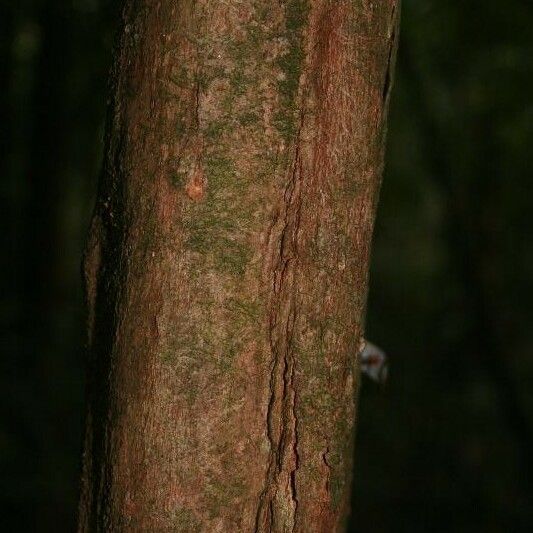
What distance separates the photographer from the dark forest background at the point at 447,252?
422 cm

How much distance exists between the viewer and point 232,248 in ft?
3.93

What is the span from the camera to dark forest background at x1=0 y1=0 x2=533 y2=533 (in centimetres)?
422

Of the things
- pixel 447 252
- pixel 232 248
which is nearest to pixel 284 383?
pixel 232 248

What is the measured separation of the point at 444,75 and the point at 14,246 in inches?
125

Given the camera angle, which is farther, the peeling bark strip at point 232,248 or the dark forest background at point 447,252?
the dark forest background at point 447,252

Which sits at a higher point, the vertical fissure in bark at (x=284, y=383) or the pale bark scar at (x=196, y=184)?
the pale bark scar at (x=196, y=184)

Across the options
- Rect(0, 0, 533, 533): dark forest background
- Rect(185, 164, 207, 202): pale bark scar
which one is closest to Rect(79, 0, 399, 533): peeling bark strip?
Rect(185, 164, 207, 202): pale bark scar

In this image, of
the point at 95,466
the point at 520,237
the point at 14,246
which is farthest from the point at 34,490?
the point at 520,237

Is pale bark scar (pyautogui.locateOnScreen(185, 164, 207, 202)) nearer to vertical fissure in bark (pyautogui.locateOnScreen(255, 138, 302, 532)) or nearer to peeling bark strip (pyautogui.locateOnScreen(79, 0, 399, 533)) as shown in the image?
peeling bark strip (pyautogui.locateOnScreen(79, 0, 399, 533))

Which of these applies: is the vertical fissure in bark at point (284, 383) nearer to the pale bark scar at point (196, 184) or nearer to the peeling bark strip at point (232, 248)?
the peeling bark strip at point (232, 248)

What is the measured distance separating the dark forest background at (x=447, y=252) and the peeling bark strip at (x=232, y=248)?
2.67 meters

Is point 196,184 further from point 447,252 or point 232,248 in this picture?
point 447,252

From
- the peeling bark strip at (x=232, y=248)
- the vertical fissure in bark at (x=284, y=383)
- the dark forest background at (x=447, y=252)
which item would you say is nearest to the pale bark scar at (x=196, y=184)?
the peeling bark strip at (x=232, y=248)

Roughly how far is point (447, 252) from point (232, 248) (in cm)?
434
